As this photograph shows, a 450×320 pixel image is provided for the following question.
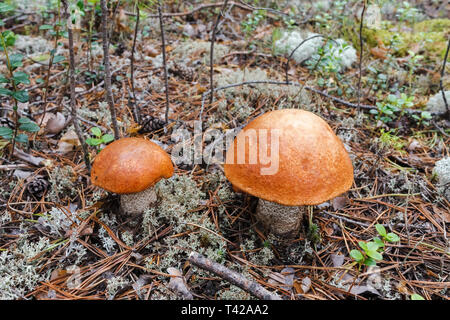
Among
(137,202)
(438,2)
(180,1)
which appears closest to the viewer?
(137,202)

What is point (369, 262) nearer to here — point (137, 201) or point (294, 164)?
point (294, 164)

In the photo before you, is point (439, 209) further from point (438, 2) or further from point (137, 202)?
point (438, 2)

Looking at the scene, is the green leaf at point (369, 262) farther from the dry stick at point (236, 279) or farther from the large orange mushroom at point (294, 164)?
the dry stick at point (236, 279)

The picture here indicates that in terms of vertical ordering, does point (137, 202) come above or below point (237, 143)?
below

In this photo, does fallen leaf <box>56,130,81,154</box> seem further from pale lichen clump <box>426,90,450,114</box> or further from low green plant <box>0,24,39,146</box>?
pale lichen clump <box>426,90,450,114</box>

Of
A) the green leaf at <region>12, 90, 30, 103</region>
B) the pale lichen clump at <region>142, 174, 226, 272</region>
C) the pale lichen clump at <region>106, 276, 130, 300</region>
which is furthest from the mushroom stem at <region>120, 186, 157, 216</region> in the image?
the green leaf at <region>12, 90, 30, 103</region>

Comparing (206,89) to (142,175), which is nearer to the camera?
(142,175)

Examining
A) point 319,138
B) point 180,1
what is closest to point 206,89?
point 319,138
